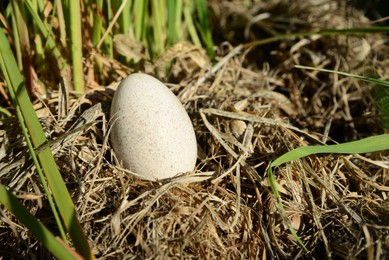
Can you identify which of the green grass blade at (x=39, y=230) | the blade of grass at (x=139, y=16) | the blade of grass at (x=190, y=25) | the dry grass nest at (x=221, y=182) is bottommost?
the dry grass nest at (x=221, y=182)

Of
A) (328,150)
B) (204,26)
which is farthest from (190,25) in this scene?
(328,150)

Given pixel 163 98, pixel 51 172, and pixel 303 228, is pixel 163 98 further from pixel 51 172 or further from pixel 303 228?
pixel 303 228

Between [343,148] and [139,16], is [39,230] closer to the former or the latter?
[343,148]

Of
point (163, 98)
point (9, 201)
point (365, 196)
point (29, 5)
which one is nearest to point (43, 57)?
point (29, 5)

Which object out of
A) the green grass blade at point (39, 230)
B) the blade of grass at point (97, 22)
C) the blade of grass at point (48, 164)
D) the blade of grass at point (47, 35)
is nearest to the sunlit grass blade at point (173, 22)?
the blade of grass at point (97, 22)

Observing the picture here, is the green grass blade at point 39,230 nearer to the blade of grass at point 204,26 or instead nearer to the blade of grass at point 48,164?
the blade of grass at point 48,164
